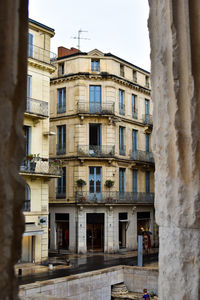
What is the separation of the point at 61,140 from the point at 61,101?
8.96ft

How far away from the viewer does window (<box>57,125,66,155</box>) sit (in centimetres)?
2738

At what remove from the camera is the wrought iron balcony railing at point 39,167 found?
65.8 feet

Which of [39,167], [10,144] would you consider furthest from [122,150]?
[10,144]

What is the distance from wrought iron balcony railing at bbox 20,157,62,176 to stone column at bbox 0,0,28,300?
1785 cm

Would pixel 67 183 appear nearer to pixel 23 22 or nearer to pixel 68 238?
pixel 68 238

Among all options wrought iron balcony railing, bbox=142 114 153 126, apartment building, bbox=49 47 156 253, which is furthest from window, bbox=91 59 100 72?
wrought iron balcony railing, bbox=142 114 153 126

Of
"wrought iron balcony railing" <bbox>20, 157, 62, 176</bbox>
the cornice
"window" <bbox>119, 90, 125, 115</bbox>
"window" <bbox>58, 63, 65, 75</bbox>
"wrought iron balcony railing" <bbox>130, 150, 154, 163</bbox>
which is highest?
"window" <bbox>58, 63, 65, 75</bbox>

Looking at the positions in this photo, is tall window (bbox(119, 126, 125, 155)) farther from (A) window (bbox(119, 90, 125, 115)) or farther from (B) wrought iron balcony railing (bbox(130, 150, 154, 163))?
(A) window (bbox(119, 90, 125, 115))

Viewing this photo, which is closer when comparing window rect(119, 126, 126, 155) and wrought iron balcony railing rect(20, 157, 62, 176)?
wrought iron balcony railing rect(20, 157, 62, 176)

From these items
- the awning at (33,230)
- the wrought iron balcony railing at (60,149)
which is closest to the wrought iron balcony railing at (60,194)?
the wrought iron balcony railing at (60,149)

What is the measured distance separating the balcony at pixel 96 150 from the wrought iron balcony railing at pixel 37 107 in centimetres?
574

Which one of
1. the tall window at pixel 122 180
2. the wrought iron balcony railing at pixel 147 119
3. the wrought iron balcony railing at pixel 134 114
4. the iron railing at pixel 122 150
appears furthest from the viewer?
the wrought iron balcony railing at pixel 147 119

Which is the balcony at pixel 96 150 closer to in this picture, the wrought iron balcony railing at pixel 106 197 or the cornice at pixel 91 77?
the wrought iron balcony railing at pixel 106 197

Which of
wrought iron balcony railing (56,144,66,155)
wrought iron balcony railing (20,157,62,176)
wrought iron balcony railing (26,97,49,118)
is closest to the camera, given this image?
wrought iron balcony railing (20,157,62,176)
